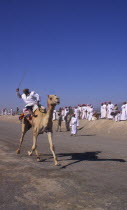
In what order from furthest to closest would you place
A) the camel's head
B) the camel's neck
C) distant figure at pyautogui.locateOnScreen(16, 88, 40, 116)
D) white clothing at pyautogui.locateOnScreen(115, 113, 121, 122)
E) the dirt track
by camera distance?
white clothing at pyautogui.locateOnScreen(115, 113, 121, 122) < distant figure at pyautogui.locateOnScreen(16, 88, 40, 116) < the camel's neck < the camel's head < the dirt track

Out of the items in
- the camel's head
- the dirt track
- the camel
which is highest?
the camel's head

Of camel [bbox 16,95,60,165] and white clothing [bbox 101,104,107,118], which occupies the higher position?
white clothing [bbox 101,104,107,118]

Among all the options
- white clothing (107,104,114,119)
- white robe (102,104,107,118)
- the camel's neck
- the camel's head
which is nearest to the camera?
the camel's head

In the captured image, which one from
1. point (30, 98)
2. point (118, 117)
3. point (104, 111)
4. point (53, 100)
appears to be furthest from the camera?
point (104, 111)

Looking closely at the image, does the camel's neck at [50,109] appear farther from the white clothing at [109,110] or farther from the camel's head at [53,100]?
the white clothing at [109,110]

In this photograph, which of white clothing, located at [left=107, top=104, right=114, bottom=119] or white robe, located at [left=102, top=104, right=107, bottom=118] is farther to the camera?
white robe, located at [left=102, top=104, right=107, bottom=118]

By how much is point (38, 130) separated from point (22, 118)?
193 centimetres

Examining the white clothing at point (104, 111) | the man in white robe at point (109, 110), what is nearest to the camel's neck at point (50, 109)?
the man in white robe at point (109, 110)

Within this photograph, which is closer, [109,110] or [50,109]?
[50,109]

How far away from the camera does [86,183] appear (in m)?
6.79

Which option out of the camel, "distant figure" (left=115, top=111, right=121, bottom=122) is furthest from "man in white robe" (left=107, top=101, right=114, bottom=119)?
the camel

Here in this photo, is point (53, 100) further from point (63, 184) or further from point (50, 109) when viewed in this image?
point (63, 184)

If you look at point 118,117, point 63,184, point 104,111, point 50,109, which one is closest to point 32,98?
point 50,109

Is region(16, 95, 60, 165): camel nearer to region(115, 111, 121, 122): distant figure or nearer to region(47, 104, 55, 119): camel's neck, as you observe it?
region(47, 104, 55, 119): camel's neck
